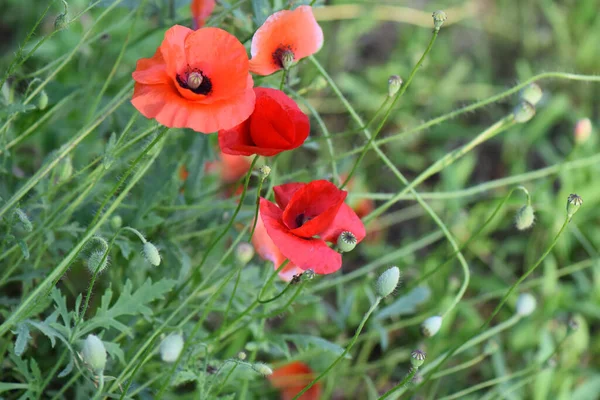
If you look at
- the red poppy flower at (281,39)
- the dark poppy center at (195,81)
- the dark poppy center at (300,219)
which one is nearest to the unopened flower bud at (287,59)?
the red poppy flower at (281,39)

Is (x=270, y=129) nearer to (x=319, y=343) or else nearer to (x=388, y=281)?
(x=388, y=281)

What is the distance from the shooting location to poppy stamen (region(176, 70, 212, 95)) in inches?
40.1

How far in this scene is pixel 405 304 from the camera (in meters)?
1.50

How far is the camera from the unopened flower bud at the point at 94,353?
3.01 feet

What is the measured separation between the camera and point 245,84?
0.99 m

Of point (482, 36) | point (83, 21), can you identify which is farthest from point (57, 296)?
point (482, 36)

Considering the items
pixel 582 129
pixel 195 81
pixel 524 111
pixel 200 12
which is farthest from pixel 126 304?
pixel 582 129

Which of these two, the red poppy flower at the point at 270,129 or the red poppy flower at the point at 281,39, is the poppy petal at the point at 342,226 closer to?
the red poppy flower at the point at 270,129

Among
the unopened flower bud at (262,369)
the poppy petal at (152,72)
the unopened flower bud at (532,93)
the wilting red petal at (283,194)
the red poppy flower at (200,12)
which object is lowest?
the unopened flower bud at (262,369)

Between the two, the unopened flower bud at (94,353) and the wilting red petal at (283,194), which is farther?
the wilting red petal at (283,194)

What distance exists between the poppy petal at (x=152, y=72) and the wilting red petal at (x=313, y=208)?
230 millimetres

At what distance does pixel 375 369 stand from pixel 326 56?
3.44ft

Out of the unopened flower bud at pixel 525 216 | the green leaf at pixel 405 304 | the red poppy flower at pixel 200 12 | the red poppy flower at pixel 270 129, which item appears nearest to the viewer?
the red poppy flower at pixel 270 129

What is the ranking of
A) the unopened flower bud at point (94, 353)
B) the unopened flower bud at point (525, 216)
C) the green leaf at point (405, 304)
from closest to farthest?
1. the unopened flower bud at point (94, 353)
2. the unopened flower bud at point (525, 216)
3. the green leaf at point (405, 304)
